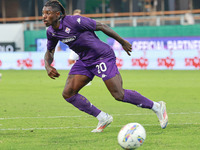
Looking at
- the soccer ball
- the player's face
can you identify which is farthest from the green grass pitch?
the player's face

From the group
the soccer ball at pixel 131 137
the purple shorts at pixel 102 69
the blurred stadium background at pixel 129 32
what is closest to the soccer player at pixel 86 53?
the purple shorts at pixel 102 69

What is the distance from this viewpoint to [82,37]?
297 inches

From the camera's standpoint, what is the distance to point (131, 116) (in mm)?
9805

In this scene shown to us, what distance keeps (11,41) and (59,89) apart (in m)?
20.9

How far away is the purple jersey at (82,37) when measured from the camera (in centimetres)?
744

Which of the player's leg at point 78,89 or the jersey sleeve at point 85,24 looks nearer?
the jersey sleeve at point 85,24

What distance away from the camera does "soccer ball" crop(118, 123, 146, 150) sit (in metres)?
5.94

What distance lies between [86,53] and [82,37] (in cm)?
29

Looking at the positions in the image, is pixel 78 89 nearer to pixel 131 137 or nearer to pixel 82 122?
pixel 82 122

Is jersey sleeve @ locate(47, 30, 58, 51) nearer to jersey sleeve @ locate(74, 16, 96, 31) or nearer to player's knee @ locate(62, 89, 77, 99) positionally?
jersey sleeve @ locate(74, 16, 96, 31)

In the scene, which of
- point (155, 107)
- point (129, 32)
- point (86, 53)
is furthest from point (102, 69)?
point (129, 32)

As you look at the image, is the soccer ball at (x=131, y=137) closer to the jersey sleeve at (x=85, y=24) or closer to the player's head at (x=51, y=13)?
the jersey sleeve at (x=85, y=24)

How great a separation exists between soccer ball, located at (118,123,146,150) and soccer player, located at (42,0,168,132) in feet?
4.75

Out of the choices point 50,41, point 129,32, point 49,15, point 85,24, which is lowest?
point 129,32
